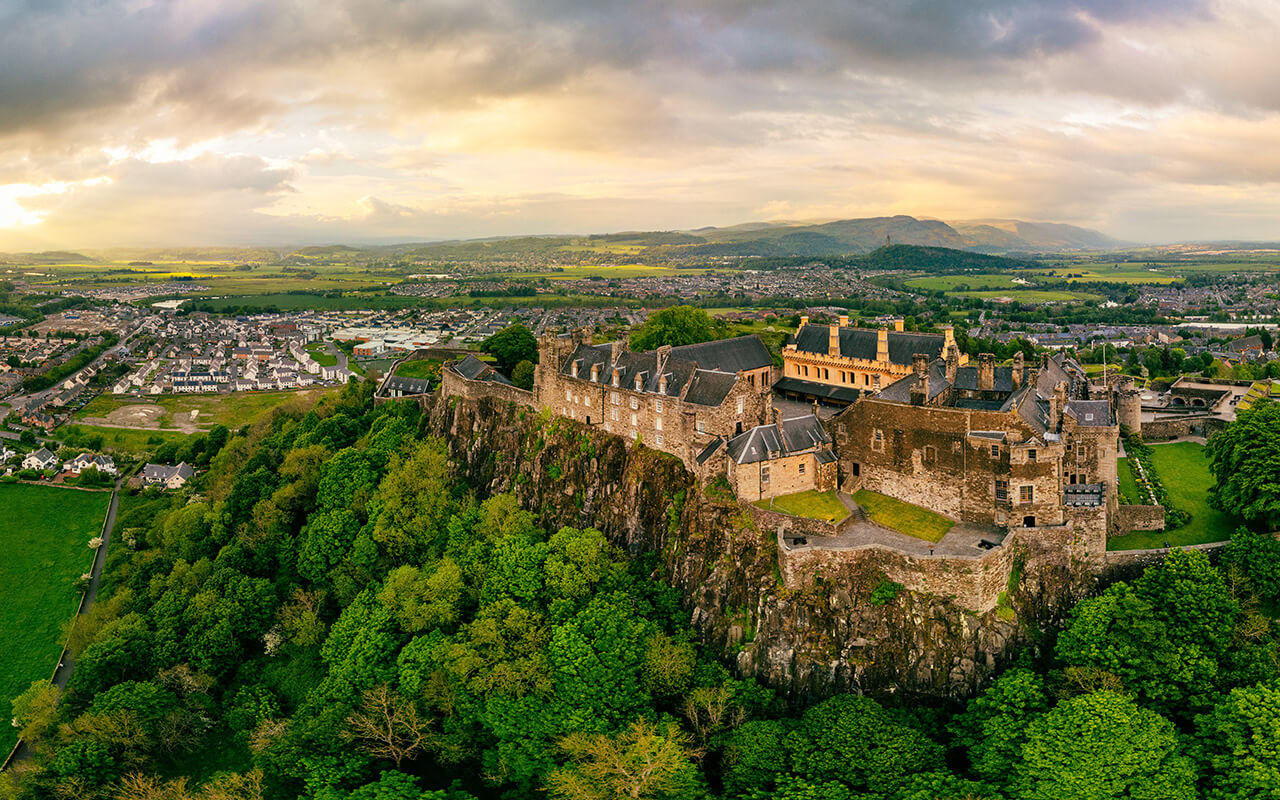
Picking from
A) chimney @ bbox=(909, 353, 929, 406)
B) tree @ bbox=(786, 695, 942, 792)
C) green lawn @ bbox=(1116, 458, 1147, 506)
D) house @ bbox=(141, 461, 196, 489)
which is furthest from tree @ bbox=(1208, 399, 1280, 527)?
house @ bbox=(141, 461, 196, 489)

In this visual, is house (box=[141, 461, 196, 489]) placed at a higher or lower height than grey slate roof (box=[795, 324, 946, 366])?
lower

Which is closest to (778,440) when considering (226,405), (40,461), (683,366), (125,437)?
(683,366)

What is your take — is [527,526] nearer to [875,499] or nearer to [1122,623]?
[875,499]

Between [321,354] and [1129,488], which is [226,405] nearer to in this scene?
[321,354]

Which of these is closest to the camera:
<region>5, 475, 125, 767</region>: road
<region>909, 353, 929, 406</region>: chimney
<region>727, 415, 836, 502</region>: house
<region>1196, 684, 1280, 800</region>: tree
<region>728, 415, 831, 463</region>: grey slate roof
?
<region>1196, 684, 1280, 800</region>: tree

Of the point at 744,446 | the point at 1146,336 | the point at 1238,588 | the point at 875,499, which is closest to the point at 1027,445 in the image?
the point at 875,499

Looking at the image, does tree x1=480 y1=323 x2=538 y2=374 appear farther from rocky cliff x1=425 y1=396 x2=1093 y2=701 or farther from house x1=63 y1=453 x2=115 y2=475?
house x1=63 y1=453 x2=115 y2=475

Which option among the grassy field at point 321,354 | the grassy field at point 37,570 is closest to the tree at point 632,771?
the grassy field at point 37,570

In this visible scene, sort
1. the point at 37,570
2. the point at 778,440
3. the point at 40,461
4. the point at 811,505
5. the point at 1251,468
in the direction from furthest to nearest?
the point at 40,461
the point at 37,570
the point at 778,440
the point at 811,505
the point at 1251,468
